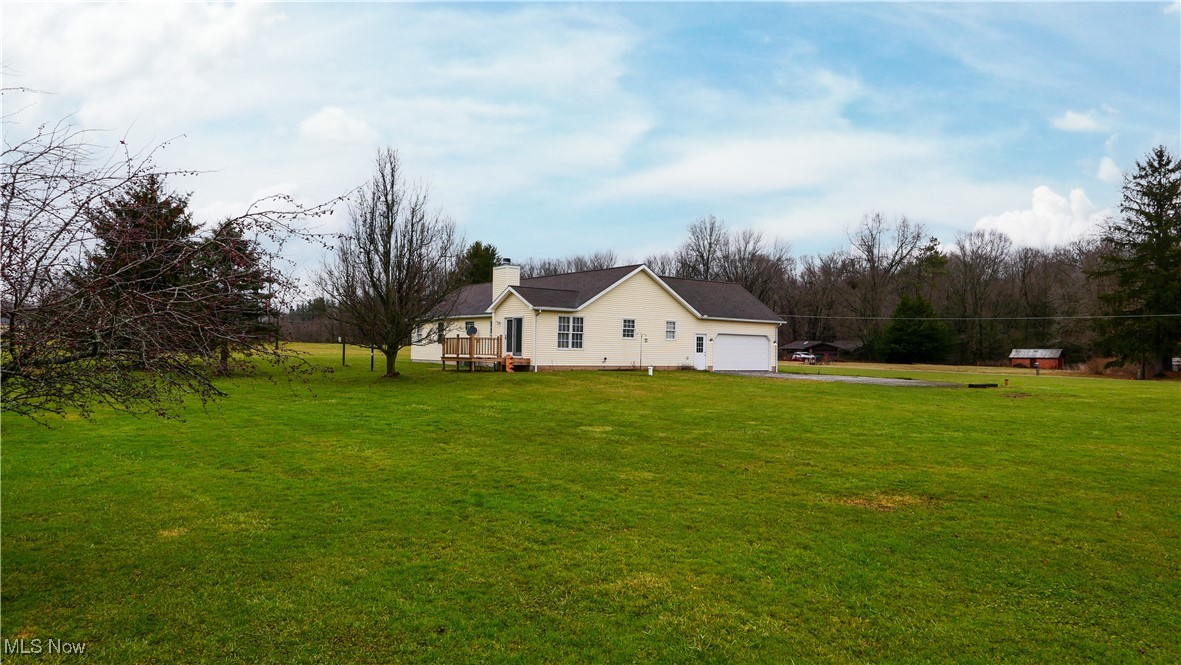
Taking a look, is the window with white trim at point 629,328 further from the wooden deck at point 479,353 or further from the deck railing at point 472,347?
the deck railing at point 472,347

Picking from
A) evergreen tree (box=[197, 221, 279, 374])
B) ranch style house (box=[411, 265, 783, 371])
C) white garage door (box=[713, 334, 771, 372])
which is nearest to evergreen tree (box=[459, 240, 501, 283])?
ranch style house (box=[411, 265, 783, 371])

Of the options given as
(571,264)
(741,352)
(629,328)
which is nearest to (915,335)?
(741,352)

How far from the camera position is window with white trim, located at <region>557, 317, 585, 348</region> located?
3081 cm

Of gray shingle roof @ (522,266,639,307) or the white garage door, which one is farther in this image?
the white garage door

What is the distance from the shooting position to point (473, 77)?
16797 mm

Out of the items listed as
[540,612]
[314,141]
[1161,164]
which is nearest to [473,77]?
Result: [314,141]

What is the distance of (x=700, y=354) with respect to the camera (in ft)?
115

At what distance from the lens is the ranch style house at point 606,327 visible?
30.4 metres

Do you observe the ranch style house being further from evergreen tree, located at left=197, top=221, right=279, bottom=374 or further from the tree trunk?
evergreen tree, located at left=197, top=221, right=279, bottom=374

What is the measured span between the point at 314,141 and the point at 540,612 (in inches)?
411

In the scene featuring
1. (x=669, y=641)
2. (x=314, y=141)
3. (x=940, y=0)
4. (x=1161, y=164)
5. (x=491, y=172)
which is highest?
(x=1161, y=164)

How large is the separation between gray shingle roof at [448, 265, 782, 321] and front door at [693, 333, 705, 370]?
1.22 m

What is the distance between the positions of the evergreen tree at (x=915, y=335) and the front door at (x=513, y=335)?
1616 inches

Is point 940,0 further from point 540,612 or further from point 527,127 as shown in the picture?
point 540,612
